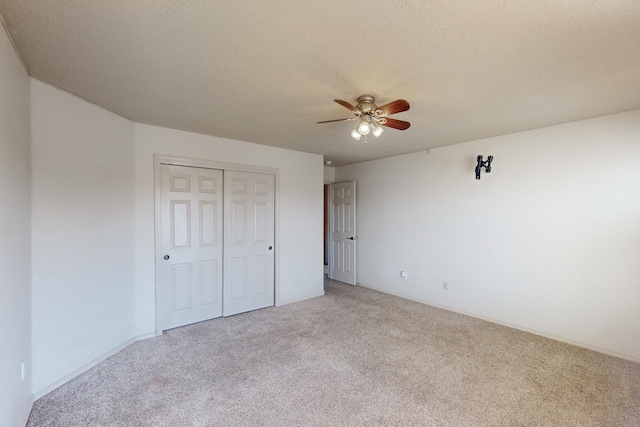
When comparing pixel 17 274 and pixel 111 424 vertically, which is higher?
pixel 17 274

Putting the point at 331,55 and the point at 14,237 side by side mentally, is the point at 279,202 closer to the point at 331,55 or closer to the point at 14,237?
the point at 331,55

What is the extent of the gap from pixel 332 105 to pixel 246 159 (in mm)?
1878

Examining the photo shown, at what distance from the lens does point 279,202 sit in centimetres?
452

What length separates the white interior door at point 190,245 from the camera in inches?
139

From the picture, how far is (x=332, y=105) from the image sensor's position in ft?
8.86

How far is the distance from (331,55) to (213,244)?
2922mm

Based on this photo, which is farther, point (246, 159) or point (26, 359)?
point (246, 159)

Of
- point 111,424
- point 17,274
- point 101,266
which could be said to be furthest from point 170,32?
point 111,424

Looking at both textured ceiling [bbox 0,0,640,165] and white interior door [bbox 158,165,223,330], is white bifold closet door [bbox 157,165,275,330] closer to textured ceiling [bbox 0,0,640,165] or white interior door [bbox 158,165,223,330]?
white interior door [bbox 158,165,223,330]

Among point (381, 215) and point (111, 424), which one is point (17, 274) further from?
point (381, 215)

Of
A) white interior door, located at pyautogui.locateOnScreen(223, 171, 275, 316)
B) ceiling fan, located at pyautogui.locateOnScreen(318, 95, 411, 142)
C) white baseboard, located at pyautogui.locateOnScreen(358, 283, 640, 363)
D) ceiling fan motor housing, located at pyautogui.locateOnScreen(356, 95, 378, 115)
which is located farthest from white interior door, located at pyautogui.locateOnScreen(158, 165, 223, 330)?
white baseboard, located at pyautogui.locateOnScreen(358, 283, 640, 363)

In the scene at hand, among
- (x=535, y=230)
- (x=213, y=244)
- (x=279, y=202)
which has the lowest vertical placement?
(x=213, y=244)

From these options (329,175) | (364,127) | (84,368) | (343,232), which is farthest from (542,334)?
(84,368)

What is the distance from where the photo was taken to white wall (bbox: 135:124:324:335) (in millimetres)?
3326
